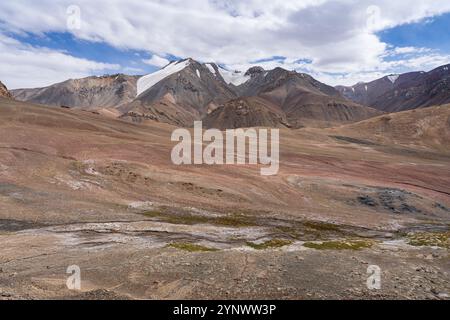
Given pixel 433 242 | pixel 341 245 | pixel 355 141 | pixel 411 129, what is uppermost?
pixel 411 129

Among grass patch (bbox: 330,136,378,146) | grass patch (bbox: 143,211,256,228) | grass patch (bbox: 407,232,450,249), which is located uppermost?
grass patch (bbox: 330,136,378,146)

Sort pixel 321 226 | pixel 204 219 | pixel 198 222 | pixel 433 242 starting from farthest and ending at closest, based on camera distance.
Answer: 1. pixel 204 219
2. pixel 321 226
3. pixel 198 222
4. pixel 433 242

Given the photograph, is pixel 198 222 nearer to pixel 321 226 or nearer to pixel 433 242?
pixel 321 226

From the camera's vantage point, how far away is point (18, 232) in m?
29.3

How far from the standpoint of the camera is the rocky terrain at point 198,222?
55.5ft

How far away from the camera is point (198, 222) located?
36000 mm

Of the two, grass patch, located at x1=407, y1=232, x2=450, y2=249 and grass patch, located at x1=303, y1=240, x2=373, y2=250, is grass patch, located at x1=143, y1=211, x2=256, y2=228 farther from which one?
grass patch, located at x1=407, y1=232, x2=450, y2=249

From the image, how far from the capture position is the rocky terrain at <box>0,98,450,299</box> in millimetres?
16906

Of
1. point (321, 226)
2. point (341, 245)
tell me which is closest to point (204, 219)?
point (321, 226)

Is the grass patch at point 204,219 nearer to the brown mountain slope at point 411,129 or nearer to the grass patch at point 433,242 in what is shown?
the grass patch at point 433,242

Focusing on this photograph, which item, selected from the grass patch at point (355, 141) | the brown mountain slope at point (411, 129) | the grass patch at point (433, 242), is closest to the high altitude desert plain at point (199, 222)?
the grass patch at point (433, 242)

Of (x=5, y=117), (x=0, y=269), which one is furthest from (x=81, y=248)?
(x=5, y=117)

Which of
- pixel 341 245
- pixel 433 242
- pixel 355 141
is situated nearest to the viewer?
pixel 341 245

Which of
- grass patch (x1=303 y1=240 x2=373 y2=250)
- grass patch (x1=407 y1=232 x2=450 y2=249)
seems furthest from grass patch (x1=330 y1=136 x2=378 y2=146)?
grass patch (x1=303 y1=240 x2=373 y2=250)
